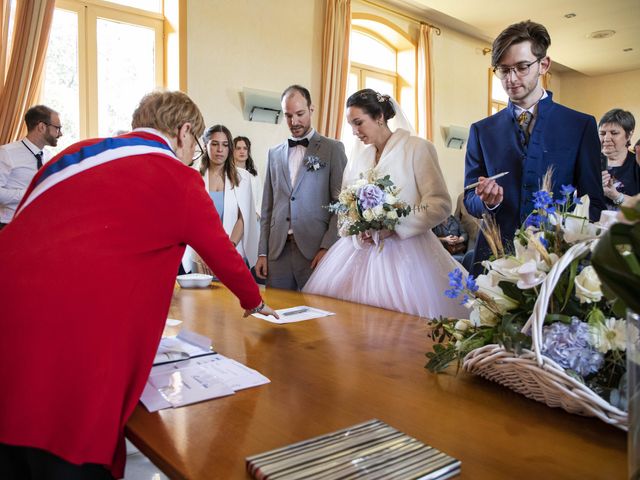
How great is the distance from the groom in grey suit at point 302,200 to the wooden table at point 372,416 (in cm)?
196

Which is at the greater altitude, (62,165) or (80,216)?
(62,165)

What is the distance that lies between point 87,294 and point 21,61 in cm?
487

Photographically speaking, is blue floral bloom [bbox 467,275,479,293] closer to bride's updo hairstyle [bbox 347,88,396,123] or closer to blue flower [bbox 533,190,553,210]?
blue flower [bbox 533,190,553,210]

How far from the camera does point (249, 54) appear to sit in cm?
657

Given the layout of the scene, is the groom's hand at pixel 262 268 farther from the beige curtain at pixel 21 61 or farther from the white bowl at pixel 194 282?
the beige curtain at pixel 21 61

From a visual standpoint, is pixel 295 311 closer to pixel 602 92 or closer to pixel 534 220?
pixel 534 220

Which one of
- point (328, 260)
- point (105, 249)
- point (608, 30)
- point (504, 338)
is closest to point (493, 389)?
→ point (504, 338)

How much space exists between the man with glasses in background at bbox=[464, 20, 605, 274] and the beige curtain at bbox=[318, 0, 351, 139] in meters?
4.96

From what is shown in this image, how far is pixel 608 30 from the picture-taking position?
929 cm

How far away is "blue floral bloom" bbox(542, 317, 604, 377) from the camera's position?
102cm

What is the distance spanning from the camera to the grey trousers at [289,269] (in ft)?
11.9

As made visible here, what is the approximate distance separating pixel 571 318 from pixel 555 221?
0.21 metres

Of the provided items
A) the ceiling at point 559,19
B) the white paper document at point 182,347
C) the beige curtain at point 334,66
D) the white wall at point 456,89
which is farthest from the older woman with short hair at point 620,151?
the white wall at point 456,89

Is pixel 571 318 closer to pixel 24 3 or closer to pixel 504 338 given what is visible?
pixel 504 338
